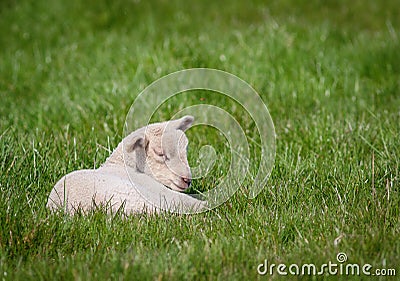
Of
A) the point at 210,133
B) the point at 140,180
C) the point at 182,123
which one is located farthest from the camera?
the point at 210,133

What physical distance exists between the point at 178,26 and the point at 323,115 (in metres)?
3.54

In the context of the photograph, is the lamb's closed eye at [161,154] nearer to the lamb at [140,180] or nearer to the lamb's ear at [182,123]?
the lamb at [140,180]

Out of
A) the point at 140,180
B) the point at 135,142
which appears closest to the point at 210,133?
the point at 135,142

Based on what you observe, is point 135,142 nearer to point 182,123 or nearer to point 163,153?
point 163,153

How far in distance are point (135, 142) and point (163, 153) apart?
0.16 m

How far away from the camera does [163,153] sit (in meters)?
3.13

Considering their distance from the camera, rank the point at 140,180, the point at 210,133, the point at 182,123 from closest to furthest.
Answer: the point at 140,180, the point at 182,123, the point at 210,133

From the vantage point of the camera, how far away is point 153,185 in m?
3.05

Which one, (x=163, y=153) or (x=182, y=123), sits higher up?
(x=182, y=123)

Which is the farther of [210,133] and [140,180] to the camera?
[210,133]

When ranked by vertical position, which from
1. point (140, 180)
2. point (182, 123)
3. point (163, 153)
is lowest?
point (140, 180)

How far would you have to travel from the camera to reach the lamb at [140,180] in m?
2.98

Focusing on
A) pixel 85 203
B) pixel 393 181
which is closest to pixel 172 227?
pixel 85 203

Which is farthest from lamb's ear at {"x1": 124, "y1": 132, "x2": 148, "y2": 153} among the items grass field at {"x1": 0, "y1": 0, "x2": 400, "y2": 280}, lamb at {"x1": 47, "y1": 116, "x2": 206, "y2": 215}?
grass field at {"x1": 0, "y1": 0, "x2": 400, "y2": 280}
